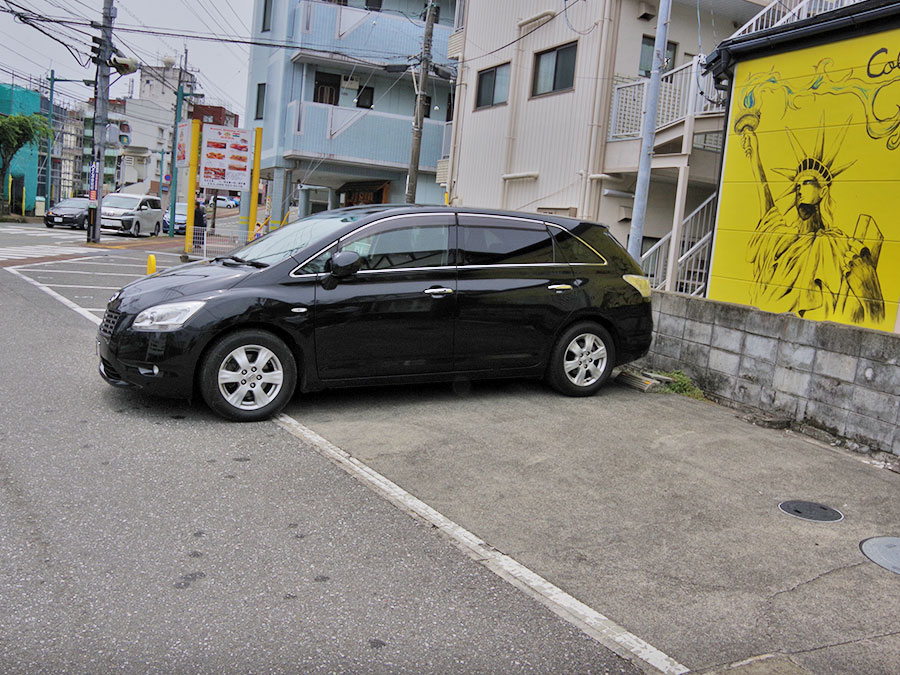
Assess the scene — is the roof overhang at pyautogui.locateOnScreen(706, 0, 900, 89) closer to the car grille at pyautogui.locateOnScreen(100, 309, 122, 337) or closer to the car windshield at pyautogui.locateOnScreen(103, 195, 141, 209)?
the car grille at pyautogui.locateOnScreen(100, 309, 122, 337)

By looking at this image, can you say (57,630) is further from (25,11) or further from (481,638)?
(25,11)

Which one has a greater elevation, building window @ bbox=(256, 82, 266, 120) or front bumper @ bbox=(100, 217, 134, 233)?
building window @ bbox=(256, 82, 266, 120)

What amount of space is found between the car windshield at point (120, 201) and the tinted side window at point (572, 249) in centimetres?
2917

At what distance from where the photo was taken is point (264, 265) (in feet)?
21.2

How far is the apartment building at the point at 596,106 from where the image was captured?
1486 centimetres

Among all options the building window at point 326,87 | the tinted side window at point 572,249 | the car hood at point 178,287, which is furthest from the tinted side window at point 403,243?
the building window at point 326,87

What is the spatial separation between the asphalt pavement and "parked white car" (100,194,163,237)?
27.2 meters

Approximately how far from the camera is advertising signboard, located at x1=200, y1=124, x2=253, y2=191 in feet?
68.6

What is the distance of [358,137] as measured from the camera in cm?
2541

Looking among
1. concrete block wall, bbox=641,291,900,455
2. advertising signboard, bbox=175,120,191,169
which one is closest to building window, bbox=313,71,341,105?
advertising signboard, bbox=175,120,191,169

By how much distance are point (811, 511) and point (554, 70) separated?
13.9 m

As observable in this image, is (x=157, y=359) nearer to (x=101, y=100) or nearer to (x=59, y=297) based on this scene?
(x=59, y=297)

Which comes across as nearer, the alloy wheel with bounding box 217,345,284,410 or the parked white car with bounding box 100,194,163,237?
the alloy wheel with bounding box 217,345,284,410

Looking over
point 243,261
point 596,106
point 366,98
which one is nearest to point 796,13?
point 596,106
